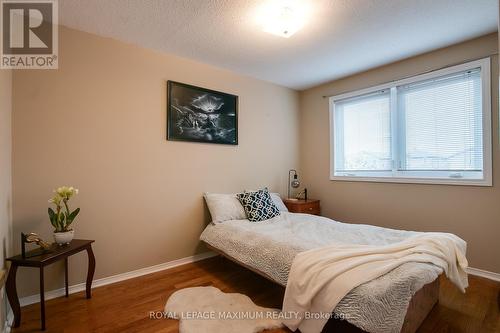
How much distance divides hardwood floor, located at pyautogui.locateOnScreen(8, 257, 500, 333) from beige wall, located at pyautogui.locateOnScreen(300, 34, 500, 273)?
0.53m

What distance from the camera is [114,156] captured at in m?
2.49

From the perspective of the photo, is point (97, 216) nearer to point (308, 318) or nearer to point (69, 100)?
point (69, 100)

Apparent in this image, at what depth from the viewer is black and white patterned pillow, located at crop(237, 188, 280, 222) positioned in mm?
2934

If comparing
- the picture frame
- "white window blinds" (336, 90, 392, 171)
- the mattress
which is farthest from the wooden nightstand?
the picture frame

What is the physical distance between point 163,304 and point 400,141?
3.30 metres

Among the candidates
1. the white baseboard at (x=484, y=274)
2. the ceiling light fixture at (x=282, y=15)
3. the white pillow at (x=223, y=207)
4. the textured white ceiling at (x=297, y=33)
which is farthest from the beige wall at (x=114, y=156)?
the white baseboard at (x=484, y=274)

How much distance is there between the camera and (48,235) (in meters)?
2.16

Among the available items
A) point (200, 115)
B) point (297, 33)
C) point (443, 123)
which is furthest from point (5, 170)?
point (443, 123)

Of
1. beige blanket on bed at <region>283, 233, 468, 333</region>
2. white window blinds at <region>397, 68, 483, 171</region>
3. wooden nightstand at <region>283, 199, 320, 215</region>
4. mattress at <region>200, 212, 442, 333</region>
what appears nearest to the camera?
mattress at <region>200, 212, 442, 333</region>

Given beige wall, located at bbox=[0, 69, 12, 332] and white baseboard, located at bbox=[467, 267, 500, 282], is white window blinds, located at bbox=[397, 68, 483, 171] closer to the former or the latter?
white baseboard, located at bbox=[467, 267, 500, 282]

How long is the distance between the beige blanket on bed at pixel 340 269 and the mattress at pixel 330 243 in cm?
6

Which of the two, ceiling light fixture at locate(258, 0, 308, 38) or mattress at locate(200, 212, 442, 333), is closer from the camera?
mattress at locate(200, 212, 442, 333)

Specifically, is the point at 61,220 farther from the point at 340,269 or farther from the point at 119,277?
the point at 340,269

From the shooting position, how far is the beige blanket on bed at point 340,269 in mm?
1422
